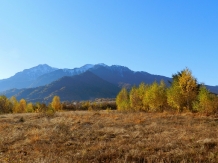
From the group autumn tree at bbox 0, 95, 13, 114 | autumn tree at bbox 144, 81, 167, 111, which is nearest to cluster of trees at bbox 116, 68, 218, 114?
autumn tree at bbox 144, 81, 167, 111

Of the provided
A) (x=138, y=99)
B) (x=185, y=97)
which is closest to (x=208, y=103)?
(x=185, y=97)

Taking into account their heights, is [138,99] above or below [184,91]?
below

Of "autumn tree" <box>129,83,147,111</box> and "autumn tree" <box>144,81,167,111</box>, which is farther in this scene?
"autumn tree" <box>129,83,147,111</box>

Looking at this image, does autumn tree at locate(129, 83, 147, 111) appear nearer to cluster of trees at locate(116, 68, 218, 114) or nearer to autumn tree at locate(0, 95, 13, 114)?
cluster of trees at locate(116, 68, 218, 114)

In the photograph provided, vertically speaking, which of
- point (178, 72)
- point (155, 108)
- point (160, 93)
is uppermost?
point (178, 72)

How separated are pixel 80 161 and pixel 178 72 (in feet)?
161

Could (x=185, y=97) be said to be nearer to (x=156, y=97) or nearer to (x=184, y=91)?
(x=184, y=91)

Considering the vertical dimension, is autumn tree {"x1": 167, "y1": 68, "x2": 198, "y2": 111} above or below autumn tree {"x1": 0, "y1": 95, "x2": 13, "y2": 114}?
above

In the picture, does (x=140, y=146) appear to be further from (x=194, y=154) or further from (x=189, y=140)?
(x=189, y=140)

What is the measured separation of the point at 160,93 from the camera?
48031 mm

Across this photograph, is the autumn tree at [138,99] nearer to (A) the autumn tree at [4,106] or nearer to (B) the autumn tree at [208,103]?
(B) the autumn tree at [208,103]

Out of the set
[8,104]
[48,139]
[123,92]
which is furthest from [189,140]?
[8,104]

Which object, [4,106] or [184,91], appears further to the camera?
[4,106]

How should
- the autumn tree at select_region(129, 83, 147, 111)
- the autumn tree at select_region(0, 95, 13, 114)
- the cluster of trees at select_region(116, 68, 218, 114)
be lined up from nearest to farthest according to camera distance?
the cluster of trees at select_region(116, 68, 218, 114)
the autumn tree at select_region(129, 83, 147, 111)
the autumn tree at select_region(0, 95, 13, 114)
